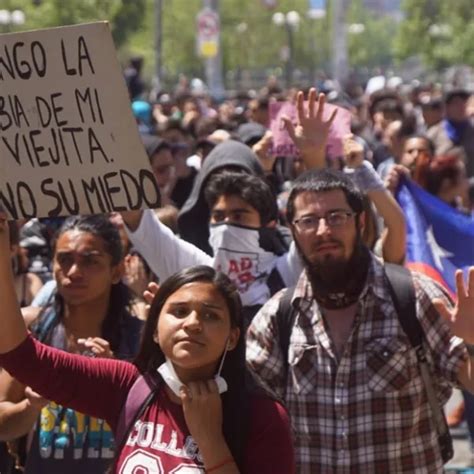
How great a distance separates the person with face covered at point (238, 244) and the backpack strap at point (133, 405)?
1.76 metres

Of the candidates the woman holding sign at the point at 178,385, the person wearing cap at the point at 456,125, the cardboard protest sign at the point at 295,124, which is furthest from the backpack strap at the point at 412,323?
the person wearing cap at the point at 456,125

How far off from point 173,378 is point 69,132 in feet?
2.53

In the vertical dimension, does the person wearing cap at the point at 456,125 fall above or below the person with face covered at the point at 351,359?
below

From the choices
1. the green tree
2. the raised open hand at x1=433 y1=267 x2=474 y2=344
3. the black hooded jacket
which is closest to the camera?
the raised open hand at x1=433 y1=267 x2=474 y2=344

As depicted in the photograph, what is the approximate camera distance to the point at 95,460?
4.90m

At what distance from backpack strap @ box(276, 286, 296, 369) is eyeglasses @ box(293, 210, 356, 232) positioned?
233 millimetres

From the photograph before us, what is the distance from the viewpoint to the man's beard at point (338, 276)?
15.7 ft

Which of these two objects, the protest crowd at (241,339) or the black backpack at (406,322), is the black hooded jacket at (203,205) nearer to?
the protest crowd at (241,339)

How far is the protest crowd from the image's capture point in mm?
3959

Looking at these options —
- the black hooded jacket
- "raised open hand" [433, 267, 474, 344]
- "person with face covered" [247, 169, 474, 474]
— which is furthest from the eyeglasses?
the black hooded jacket

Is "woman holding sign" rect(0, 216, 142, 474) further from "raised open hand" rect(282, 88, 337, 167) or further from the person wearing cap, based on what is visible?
the person wearing cap

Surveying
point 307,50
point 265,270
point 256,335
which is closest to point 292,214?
point 256,335

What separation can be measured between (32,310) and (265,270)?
1.10 m

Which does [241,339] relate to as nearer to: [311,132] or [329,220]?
[329,220]
